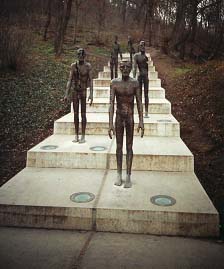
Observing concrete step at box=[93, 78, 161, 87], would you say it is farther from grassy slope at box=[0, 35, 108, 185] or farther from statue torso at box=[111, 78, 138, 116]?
statue torso at box=[111, 78, 138, 116]

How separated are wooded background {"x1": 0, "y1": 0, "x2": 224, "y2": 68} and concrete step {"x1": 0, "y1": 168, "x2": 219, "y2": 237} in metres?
9.48

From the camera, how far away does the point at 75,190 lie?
5301 millimetres

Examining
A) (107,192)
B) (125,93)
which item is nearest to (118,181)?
(107,192)

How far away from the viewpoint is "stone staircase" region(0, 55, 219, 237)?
177 inches

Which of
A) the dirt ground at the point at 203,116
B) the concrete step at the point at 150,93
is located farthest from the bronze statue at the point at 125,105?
the concrete step at the point at 150,93

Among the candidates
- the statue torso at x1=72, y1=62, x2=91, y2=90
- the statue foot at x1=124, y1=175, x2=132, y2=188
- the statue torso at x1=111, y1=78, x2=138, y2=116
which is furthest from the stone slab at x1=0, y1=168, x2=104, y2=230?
the statue torso at x1=72, y1=62, x2=91, y2=90

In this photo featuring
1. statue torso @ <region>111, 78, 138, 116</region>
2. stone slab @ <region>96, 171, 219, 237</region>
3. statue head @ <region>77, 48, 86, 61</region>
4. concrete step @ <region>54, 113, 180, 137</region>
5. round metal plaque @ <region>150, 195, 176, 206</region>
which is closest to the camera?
stone slab @ <region>96, 171, 219, 237</region>

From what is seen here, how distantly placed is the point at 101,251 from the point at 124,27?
1294 inches

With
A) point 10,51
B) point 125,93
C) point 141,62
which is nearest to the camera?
point 125,93

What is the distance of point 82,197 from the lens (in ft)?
16.4

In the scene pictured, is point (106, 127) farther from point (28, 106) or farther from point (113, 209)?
point (113, 209)

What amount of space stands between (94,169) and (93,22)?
31.2 metres

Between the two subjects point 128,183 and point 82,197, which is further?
point 128,183

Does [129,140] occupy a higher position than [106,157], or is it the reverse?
[129,140]
